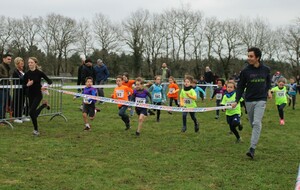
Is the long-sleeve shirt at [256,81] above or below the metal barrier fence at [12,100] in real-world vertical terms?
above

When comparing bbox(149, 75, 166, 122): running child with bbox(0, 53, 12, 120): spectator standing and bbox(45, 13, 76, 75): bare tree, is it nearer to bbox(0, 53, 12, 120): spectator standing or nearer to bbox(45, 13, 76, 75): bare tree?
bbox(0, 53, 12, 120): spectator standing

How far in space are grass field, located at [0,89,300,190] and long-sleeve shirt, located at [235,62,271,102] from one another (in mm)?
1254

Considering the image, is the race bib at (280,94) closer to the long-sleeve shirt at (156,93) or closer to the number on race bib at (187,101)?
the long-sleeve shirt at (156,93)

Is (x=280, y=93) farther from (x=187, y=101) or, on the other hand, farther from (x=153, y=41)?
(x=153, y=41)

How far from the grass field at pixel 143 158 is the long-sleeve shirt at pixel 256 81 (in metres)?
1.25

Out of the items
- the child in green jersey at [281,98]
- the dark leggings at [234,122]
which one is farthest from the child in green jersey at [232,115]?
the child in green jersey at [281,98]

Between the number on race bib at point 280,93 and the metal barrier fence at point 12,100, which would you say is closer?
the metal barrier fence at point 12,100

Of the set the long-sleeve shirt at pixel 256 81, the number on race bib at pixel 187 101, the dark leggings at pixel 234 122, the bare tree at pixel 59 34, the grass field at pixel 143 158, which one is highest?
the bare tree at pixel 59 34

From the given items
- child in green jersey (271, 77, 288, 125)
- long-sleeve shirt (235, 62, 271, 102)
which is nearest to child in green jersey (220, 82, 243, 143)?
long-sleeve shirt (235, 62, 271, 102)

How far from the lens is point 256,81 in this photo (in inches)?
281

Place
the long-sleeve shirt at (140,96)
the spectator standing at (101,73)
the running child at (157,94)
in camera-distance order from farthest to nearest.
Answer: the spectator standing at (101,73) → the running child at (157,94) → the long-sleeve shirt at (140,96)

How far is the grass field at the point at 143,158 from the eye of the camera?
18.1 ft

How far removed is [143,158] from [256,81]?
8.78 ft

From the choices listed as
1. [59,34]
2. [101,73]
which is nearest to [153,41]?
[59,34]
